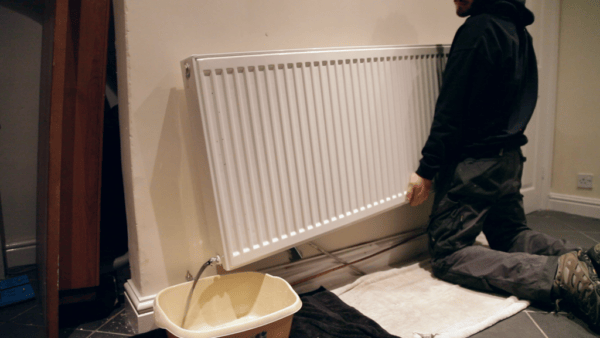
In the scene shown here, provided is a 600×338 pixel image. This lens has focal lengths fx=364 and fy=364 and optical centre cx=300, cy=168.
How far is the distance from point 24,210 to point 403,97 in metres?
1.84

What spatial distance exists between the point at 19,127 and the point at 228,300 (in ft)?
4.79

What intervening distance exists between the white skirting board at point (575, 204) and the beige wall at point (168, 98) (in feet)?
6.09

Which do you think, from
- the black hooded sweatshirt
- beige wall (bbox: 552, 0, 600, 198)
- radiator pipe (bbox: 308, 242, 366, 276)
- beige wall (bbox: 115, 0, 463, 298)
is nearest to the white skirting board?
beige wall (bbox: 552, 0, 600, 198)

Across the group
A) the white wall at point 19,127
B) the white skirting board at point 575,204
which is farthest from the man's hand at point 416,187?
the white wall at point 19,127

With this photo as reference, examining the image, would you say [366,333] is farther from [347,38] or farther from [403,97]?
[347,38]

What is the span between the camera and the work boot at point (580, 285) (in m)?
0.98

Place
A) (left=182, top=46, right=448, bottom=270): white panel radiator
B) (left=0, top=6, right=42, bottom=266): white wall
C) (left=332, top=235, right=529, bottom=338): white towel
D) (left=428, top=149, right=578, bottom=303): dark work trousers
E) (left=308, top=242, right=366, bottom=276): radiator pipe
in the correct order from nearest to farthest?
1. (left=182, top=46, right=448, bottom=270): white panel radiator
2. (left=332, top=235, right=529, bottom=338): white towel
3. (left=428, top=149, right=578, bottom=303): dark work trousers
4. (left=308, top=242, right=366, bottom=276): radiator pipe
5. (left=0, top=6, right=42, bottom=266): white wall

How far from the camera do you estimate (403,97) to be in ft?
4.28

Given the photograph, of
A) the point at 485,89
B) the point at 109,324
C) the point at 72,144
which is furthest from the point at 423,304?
the point at 72,144

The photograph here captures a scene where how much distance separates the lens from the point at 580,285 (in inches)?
39.4

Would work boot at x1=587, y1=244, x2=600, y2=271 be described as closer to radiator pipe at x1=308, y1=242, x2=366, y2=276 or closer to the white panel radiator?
the white panel radiator

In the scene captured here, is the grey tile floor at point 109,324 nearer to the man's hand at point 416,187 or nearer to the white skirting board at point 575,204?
the man's hand at point 416,187

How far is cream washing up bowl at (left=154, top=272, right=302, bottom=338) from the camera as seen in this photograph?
97 cm

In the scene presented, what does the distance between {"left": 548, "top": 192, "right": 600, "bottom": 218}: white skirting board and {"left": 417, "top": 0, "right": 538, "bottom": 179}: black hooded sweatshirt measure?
43.5 inches
